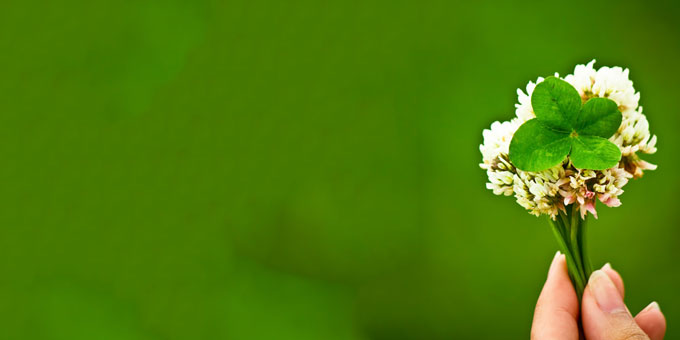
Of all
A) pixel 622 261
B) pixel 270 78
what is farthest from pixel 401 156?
pixel 622 261

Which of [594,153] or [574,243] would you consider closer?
[594,153]

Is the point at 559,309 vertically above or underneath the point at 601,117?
underneath

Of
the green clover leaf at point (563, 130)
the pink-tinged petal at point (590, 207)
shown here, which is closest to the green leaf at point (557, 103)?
the green clover leaf at point (563, 130)

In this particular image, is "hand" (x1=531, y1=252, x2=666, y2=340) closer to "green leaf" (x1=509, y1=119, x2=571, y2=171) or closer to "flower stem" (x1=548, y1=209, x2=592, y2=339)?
"flower stem" (x1=548, y1=209, x2=592, y2=339)

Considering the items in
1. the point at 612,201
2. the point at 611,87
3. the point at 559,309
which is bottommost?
the point at 559,309

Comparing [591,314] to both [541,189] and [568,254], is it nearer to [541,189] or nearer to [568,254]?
[568,254]

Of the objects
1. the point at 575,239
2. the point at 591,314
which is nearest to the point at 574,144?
the point at 575,239
